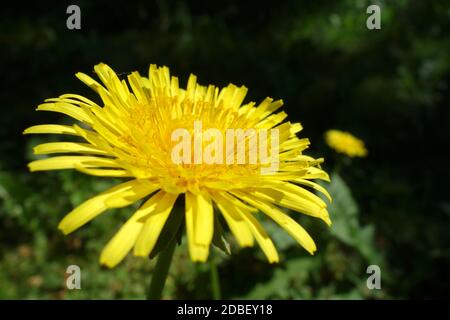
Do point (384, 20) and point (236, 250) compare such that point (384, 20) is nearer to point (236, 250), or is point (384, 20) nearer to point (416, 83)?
point (416, 83)

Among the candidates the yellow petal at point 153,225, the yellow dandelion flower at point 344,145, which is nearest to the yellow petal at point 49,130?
the yellow petal at point 153,225

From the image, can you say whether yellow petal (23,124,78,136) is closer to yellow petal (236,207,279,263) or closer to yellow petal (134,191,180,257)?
yellow petal (134,191,180,257)

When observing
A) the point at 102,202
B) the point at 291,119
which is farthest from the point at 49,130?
the point at 291,119

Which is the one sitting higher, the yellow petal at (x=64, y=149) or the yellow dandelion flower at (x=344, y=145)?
the yellow dandelion flower at (x=344, y=145)

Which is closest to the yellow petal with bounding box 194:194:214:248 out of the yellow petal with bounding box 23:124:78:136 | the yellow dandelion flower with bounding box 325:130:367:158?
the yellow petal with bounding box 23:124:78:136

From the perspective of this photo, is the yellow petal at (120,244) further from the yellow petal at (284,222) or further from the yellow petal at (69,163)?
the yellow petal at (284,222)

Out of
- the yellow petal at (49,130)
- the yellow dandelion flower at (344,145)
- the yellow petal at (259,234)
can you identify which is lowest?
the yellow petal at (259,234)

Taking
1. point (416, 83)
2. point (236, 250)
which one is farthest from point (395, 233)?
point (416, 83)
